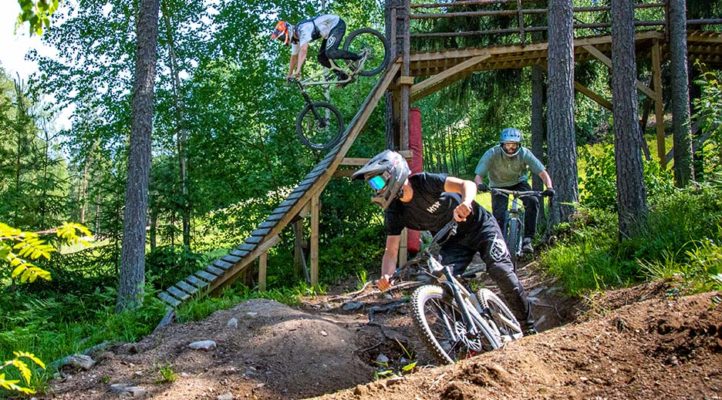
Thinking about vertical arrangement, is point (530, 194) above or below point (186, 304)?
above

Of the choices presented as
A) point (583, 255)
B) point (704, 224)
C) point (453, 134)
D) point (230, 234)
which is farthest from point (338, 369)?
point (453, 134)

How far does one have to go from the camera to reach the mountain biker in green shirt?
769cm

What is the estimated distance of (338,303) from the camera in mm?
9266

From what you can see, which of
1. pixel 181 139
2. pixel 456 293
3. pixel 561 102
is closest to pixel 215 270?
pixel 456 293

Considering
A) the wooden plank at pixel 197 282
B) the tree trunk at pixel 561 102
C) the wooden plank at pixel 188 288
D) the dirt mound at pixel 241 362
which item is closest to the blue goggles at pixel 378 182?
the dirt mound at pixel 241 362

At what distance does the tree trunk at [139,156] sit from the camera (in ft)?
33.9

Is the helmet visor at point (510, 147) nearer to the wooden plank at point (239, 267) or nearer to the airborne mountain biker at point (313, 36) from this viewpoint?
the airborne mountain biker at point (313, 36)

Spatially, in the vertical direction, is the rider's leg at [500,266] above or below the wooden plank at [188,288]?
above

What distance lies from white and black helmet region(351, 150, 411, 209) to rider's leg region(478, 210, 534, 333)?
1.02m

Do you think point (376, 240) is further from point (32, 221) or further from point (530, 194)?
point (32, 221)

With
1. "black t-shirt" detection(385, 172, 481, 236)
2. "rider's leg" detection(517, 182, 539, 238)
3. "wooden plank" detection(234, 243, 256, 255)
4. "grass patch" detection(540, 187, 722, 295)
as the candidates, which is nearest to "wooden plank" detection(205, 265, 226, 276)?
"wooden plank" detection(234, 243, 256, 255)

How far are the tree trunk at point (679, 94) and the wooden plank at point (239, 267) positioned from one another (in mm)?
7494

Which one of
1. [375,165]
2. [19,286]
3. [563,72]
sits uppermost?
[563,72]

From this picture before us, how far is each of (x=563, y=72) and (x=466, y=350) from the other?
7125 mm
